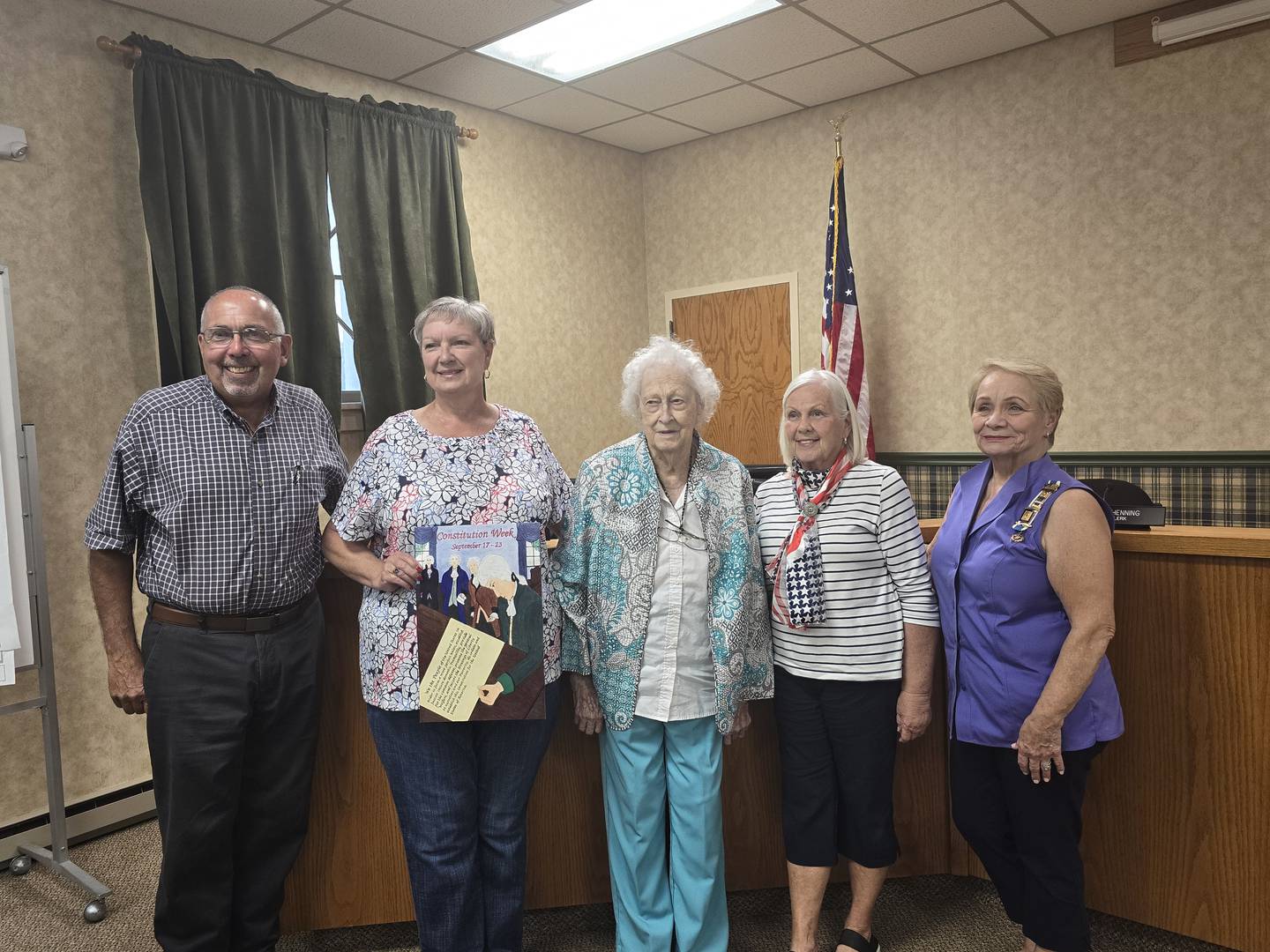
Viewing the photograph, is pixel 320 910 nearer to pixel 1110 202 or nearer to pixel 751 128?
pixel 1110 202

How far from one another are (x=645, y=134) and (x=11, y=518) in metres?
3.79

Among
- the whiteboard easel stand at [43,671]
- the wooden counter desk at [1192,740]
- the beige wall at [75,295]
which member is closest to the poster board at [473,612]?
the wooden counter desk at [1192,740]

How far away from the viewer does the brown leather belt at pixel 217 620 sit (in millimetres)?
1874

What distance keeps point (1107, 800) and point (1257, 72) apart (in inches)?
119

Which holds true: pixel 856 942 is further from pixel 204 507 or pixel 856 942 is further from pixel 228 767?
pixel 204 507

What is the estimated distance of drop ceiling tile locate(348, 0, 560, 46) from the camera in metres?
3.38

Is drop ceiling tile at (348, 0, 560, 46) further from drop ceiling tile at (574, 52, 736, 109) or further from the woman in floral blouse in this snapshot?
the woman in floral blouse

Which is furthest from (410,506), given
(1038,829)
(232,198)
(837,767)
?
(232,198)

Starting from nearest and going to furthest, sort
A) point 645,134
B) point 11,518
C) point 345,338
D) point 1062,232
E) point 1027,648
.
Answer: point 1027,648
point 11,518
point 1062,232
point 345,338
point 645,134

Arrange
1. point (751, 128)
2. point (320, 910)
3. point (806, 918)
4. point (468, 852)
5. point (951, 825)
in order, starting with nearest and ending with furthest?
point (468, 852), point (806, 918), point (320, 910), point (951, 825), point (751, 128)

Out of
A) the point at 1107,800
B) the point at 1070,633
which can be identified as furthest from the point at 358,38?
the point at 1107,800

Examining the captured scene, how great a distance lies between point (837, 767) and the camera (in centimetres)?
198

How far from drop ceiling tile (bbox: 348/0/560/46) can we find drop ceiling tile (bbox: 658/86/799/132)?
1.24 metres

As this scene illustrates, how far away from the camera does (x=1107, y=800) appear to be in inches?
82.2
